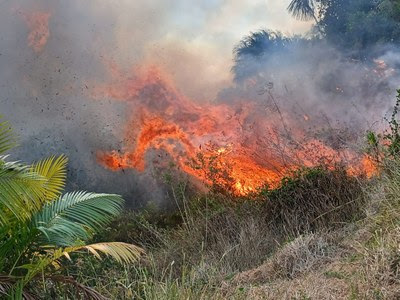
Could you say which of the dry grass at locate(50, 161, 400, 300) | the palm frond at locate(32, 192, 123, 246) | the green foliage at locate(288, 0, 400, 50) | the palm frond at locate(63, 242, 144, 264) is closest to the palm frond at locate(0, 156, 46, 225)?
the palm frond at locate(32, 192, 123, 246)

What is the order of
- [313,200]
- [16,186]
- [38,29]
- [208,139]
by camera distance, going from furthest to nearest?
1. [38,29]
2. [208,139]
3. [313,200]
4. [16,186]

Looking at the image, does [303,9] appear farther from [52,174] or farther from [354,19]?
[52,174]

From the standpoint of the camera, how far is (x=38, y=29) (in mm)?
17812

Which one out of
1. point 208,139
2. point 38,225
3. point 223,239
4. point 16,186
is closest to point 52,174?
point 38,225

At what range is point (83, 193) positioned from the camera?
22.6 feet

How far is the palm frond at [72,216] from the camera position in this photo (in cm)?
607

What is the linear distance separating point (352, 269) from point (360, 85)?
1017 centimetres

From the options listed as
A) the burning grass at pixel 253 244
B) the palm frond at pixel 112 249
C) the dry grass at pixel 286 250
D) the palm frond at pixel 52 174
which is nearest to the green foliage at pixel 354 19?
the burning grass at pixel 253 244

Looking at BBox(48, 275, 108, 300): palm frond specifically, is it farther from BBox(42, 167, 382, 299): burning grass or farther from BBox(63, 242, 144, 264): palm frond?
BBox(42, 167, 382, 299): burning grass

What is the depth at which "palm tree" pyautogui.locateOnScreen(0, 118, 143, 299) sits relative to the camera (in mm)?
5465

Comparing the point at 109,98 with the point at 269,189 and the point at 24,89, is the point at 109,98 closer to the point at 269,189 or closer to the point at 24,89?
the point at 24,89

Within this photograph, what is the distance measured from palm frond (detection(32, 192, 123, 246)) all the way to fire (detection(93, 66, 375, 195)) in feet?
17.4

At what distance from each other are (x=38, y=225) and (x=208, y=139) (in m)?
9.49

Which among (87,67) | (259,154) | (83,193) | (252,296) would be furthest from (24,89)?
Result: (252,296)
